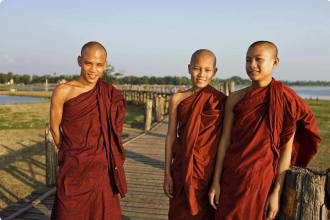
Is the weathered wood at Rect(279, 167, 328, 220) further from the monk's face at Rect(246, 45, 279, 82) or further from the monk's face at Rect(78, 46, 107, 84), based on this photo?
the monk's face at Rect(78, 46, 107, 84)

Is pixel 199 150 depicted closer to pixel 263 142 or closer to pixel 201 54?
pixel 263 142

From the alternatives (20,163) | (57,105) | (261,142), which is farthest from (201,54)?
(20,163)

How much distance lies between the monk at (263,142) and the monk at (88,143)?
1.11 m

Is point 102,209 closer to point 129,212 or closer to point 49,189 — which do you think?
point 129,212

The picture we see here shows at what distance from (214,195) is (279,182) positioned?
1.70 feet

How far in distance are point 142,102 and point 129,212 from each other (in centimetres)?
2565

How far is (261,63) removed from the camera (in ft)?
6.28

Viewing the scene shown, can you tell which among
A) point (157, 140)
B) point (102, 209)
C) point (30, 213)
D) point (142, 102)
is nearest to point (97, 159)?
point (102, 209)

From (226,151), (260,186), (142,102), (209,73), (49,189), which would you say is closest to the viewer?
(260,186)

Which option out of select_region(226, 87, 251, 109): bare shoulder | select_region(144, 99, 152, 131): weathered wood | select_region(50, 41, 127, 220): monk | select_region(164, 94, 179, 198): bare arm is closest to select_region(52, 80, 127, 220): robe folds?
select_region(50, 41, 127, 220): monk

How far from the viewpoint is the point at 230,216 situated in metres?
1.85

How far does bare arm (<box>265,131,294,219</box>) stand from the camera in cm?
179

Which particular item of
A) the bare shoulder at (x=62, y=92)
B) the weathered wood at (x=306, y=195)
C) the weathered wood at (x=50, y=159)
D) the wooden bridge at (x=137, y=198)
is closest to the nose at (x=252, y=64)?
the weathered wood at (x=306, y=195)

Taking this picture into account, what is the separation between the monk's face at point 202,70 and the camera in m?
2.19
